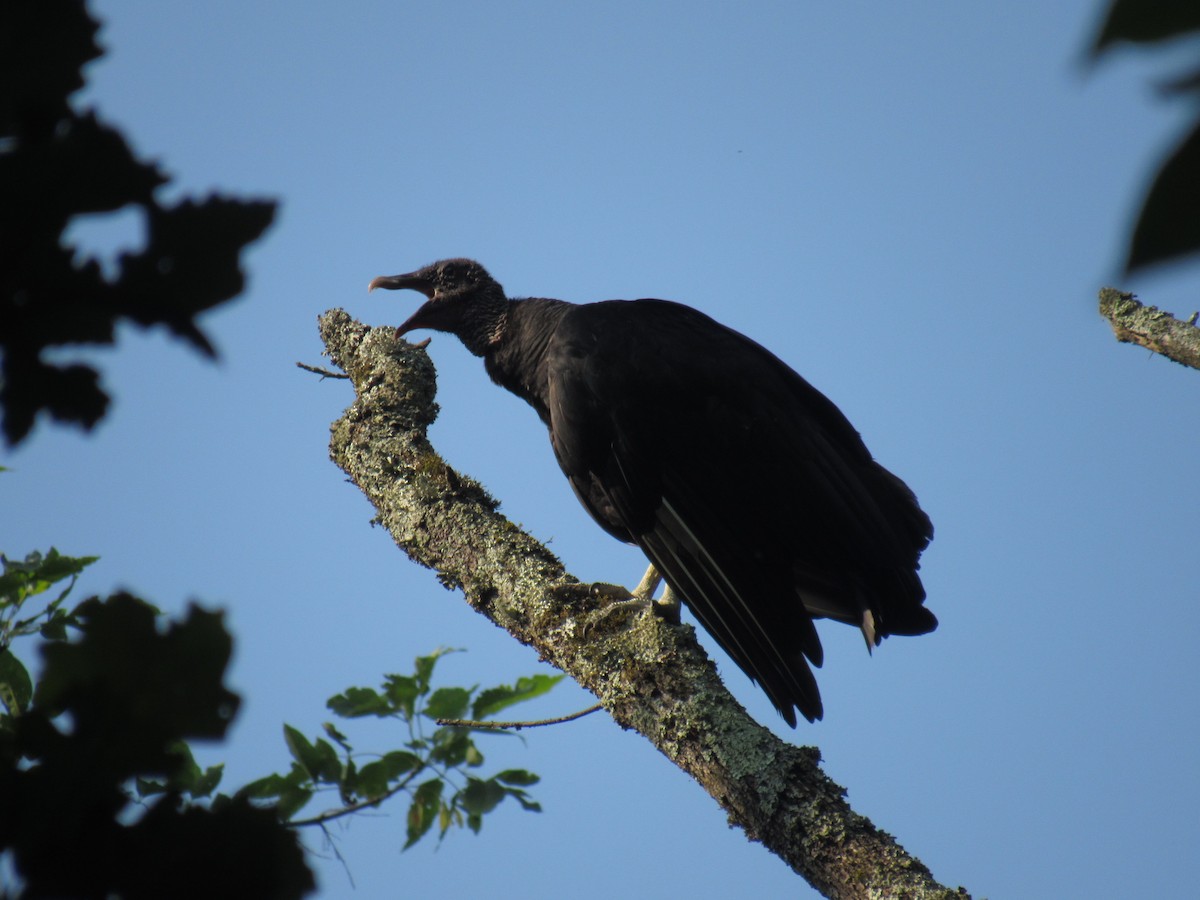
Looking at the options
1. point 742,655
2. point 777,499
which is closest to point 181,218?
point 742,655

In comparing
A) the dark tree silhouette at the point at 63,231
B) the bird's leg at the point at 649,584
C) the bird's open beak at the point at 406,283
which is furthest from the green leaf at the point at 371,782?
the bird's open beak at the point at 406,283

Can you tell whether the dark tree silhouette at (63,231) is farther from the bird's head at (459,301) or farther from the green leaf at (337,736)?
the bird's head at (459,301)

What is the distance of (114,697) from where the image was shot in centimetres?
65

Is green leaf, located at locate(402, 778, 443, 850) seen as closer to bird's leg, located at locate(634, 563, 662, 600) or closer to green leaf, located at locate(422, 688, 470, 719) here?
green leaf, located at locate(422, 688, 470, 719)

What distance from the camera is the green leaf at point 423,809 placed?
1.74 metres

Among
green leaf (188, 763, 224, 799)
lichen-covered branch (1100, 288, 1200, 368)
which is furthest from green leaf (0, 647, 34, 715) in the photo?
lichen-covered branch (1100, 288, 1200, 368)

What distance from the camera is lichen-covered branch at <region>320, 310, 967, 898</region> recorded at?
2303 mm

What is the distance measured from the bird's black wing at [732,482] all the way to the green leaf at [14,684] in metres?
1.98

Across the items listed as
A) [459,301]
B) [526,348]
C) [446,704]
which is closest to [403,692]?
[446,704]

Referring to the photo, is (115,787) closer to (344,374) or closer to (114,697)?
(114,697)

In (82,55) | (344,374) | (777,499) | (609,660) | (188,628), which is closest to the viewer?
(82,55)

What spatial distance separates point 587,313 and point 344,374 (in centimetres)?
92

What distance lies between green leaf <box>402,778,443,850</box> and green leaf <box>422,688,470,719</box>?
0.11 meters

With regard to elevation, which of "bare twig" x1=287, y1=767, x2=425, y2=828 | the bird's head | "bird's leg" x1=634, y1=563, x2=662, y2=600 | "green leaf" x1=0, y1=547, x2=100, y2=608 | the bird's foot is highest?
the bird's head
